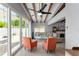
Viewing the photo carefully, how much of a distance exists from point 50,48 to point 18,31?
2.16m

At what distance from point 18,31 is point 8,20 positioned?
2.48 meters

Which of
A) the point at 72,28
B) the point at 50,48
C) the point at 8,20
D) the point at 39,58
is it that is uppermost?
the point at 8,20

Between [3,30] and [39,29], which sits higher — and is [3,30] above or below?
below

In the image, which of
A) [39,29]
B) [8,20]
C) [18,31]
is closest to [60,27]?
[39,29]

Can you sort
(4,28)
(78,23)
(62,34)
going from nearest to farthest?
(78,23) → (4,28) → (62,34)

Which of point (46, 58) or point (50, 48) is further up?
point (46, 58)

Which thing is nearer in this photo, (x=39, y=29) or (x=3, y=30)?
(x=3, y=30)

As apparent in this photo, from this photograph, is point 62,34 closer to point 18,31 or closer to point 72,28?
point 18,31

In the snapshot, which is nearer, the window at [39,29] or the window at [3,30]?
the window at [3,30]

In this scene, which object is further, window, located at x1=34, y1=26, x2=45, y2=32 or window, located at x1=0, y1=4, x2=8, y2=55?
window, located at x1=34, y1=26, x2=45, y2=32

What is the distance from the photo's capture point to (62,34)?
35.4ft

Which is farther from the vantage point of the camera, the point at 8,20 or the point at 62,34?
the point at 62,34

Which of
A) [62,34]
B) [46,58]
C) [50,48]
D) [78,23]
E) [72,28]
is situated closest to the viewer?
[46,58]

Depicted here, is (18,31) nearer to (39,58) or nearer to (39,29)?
(39,58)
